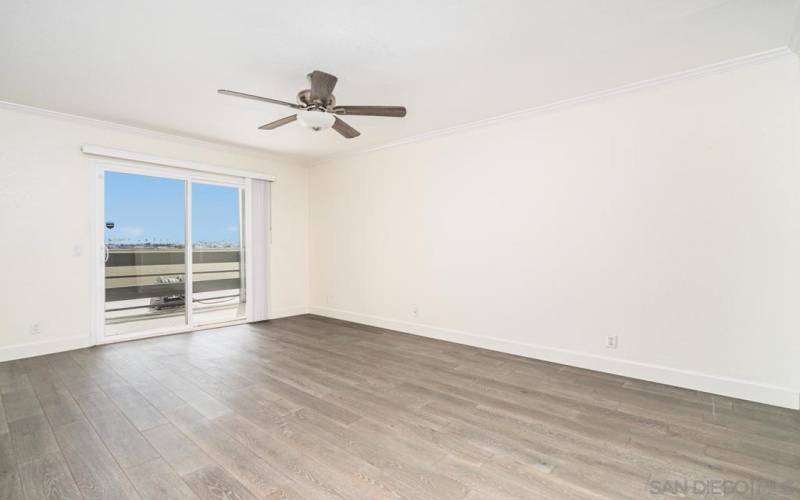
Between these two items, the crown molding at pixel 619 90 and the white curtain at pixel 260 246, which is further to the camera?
the white curtain at pixel 260 246

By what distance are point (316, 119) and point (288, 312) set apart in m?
4.14

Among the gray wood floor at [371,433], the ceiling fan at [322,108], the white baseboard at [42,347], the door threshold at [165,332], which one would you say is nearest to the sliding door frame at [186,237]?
the door threshold at [165,332]

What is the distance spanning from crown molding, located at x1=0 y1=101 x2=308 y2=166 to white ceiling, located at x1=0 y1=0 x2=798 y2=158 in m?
0.18

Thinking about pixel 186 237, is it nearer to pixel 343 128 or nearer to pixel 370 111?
pixel 343 128

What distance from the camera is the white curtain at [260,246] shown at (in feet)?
18.6

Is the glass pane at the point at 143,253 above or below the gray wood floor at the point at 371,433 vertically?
above

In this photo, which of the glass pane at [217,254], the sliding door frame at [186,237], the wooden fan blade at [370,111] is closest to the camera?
the wooden fan blade at [370,111]

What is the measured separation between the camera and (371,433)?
230 centimetres

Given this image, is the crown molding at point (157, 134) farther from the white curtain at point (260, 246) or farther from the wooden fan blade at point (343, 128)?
the wooden fan blade at point (343, 128)

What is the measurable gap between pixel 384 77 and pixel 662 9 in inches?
76.6

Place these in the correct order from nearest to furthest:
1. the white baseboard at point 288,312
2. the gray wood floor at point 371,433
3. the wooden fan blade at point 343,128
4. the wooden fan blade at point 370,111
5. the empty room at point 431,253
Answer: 1. the gray wood floor at point 371,433
2. the empty room at point 431,253
3. the wooden fan blade at point 370,111
4. the wooden fan blade at point 343,128
5. the white baseboard at point 288,312

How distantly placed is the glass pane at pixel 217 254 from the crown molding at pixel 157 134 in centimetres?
60

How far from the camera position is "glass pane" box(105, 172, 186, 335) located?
447cm

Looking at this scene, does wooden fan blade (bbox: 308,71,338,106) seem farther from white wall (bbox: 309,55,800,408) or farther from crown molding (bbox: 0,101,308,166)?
crown molding (bbox: 0,101,308,166)
